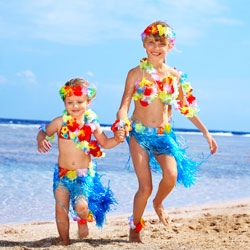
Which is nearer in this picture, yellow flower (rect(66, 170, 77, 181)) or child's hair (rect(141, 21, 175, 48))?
yellow flower (rect(66, 170, 77, 181))

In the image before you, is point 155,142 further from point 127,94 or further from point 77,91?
point 77,91

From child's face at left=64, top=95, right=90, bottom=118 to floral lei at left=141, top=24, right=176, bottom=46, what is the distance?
2.87ft

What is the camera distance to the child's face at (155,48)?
404cm

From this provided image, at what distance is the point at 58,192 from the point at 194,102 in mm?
1644

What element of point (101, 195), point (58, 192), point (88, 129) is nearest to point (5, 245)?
point (58, 192)

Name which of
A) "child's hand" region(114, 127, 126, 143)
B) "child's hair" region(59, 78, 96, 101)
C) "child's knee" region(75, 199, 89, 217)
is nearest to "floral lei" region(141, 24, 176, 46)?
"child's hair" region(59, 78, 96, 101)

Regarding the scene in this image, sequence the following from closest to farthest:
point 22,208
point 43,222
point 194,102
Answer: point 194,102 → point 43,222 → point 22,208

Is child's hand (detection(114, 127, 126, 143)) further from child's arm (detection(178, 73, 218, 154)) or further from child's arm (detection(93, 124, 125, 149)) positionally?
child's arm (detection(178, 73, 218, 154))

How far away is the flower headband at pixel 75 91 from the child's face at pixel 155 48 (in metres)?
0.70

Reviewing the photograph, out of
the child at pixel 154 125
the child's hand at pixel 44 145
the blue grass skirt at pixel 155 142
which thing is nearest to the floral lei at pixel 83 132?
the child's hand at pixel 44 145

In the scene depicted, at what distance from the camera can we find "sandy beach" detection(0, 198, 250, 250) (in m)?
A: 3.75

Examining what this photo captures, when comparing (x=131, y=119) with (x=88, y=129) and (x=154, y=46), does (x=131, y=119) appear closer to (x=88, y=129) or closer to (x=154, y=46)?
(x=88, y=129)

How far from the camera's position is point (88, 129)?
3877 millimetres

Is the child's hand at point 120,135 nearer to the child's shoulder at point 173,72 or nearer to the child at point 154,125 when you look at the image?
the child at point 154,125
